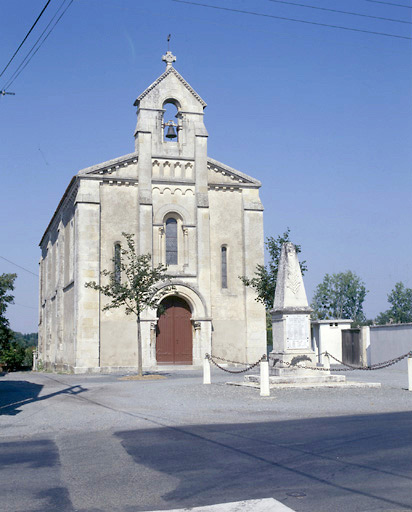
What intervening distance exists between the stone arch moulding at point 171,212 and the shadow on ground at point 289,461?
21164mm

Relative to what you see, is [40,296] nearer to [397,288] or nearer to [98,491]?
[98,491]

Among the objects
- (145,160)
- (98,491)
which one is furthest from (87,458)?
(145,160)

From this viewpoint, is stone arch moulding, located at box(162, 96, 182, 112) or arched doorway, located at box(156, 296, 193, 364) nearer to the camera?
arched doorway, located at box(156, 296, 193, 364)

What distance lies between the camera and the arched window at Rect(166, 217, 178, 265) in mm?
31531

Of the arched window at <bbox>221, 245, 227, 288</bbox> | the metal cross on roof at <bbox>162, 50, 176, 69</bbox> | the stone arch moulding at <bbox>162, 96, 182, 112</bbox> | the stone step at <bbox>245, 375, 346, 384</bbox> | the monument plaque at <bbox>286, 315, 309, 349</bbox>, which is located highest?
the metal cross on roof at <bbox>162, 50, 176, 69</bbox>

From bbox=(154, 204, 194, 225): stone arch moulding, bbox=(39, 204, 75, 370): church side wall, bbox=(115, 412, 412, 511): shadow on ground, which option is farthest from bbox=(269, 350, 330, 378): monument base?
bbox=(39, 204, 75, 370): church side wall

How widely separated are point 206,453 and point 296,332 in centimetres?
1065

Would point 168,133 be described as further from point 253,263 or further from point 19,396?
point 19,396

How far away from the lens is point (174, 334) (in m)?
31.1

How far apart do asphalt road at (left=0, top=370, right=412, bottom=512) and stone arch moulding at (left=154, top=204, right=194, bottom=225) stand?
55.9 feet

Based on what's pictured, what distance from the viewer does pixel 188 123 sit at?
3256cm

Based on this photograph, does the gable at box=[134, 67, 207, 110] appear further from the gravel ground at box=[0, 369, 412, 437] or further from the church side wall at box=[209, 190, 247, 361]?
the gravel ground at box=[0, 369, 412, 437]

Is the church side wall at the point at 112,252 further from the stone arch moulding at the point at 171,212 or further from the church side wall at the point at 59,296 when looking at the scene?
the church side wall at the point at 59,296

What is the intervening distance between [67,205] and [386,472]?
3075 centimetres
